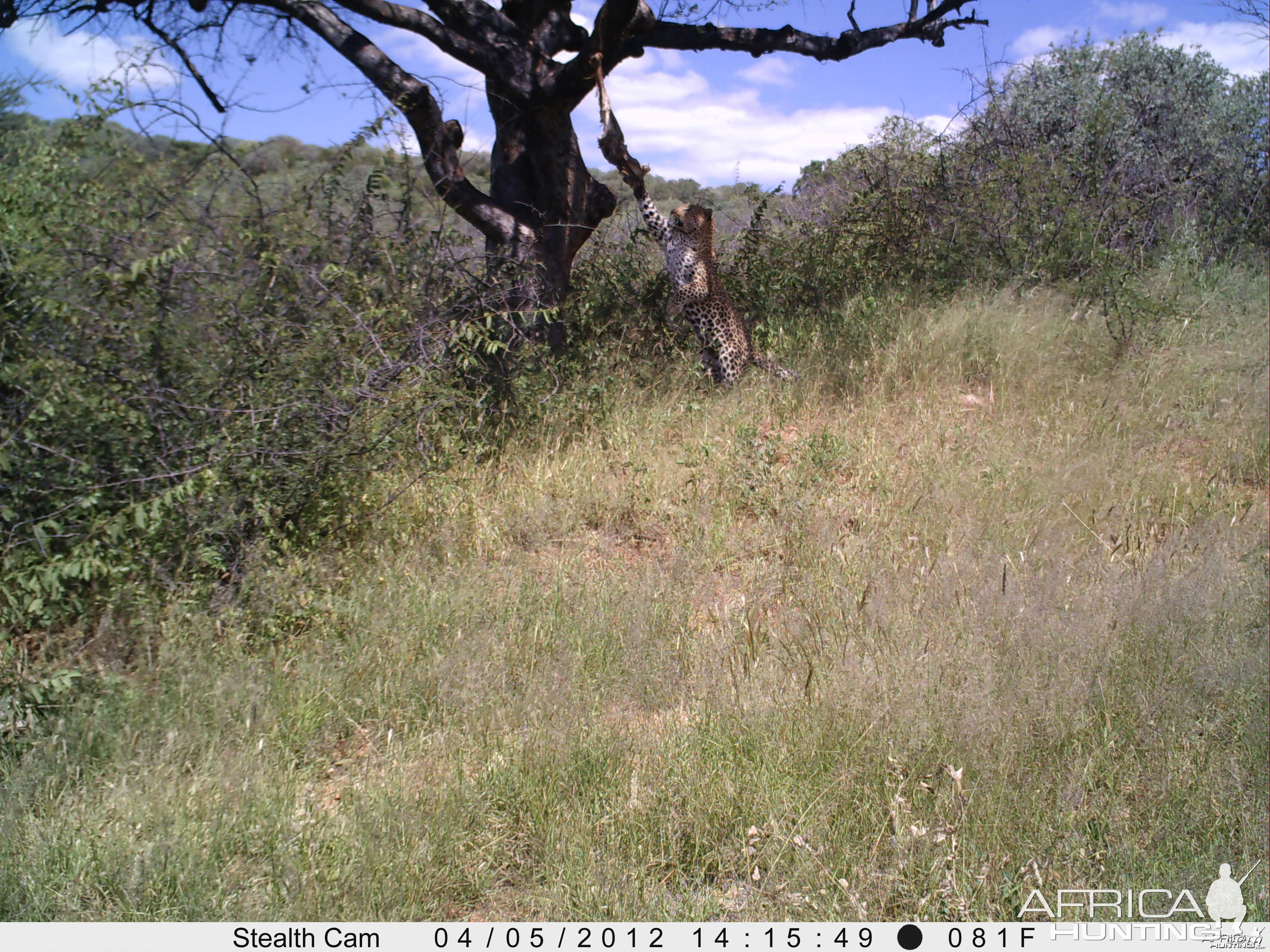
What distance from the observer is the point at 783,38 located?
327 inches

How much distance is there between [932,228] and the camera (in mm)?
9086

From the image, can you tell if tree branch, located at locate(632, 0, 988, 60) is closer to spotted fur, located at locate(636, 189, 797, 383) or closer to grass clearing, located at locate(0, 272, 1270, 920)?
spotted fur, located at locate(636, 189, 797, 383)

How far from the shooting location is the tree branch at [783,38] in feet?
26.7

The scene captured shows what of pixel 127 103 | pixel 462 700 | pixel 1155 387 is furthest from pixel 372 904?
pixel 1155 387

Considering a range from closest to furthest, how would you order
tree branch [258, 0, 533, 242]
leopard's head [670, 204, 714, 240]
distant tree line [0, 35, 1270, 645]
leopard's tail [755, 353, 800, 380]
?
distant tree line [0, 35, 1270, 645], tree branch [258, 0, 533, 242], leopard's tail [755, 353, 800, 380], leopard's head [670, 204, 714, 240]

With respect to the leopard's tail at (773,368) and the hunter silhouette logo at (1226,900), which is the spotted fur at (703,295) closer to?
the leopard's tail at (773,368)

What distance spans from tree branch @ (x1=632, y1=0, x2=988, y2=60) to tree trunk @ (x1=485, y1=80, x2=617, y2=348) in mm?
1082

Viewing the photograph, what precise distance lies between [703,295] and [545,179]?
1614mm

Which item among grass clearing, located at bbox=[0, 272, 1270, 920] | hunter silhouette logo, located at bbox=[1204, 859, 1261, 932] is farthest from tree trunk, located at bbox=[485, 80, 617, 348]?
hunter silhouette logo, located at bbox=[1204, 859, 1261, 932]

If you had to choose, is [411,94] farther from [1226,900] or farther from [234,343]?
[1226,900]

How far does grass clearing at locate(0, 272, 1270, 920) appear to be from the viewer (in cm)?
266

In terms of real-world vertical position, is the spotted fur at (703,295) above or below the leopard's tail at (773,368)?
above

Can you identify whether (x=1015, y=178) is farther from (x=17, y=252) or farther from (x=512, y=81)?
(x=17, y=252)
